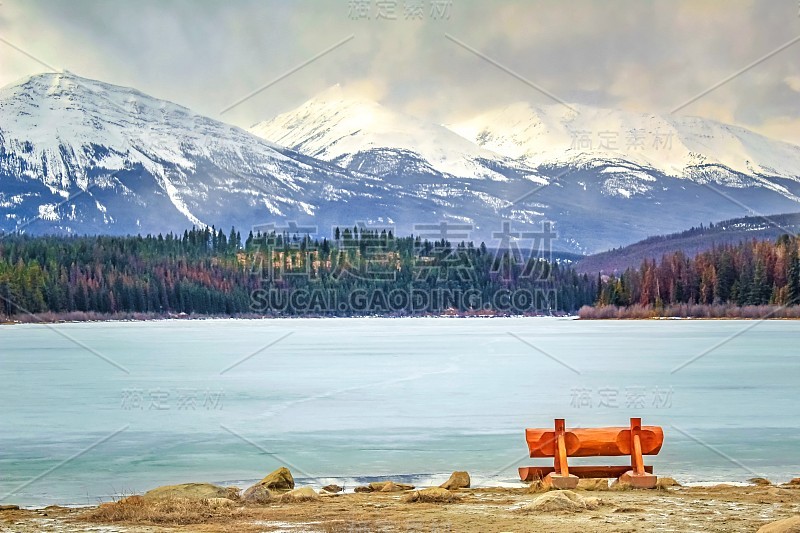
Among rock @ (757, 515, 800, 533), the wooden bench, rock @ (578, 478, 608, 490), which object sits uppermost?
the wooden bench

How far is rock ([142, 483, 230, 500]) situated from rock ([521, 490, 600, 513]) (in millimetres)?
5042

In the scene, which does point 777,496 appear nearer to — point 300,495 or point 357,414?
point 300,495

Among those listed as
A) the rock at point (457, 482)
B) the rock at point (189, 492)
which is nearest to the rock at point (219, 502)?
the rock at point (189, 492)

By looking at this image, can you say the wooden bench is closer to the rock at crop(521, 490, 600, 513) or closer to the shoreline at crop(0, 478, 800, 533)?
the shoreline at crop(0, 478, 800, 533)

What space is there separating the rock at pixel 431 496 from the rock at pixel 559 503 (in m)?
1.45

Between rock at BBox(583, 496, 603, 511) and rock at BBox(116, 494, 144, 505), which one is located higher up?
rock at BBox(116, 494, 144, 505)

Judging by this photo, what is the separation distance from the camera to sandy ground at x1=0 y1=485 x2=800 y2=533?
1455cm

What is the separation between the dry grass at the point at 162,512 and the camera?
51.1ft

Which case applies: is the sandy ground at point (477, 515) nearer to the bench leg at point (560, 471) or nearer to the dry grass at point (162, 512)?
the dry grass at point (162, 512)

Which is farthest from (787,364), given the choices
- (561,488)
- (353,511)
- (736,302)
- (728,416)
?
(736,302)

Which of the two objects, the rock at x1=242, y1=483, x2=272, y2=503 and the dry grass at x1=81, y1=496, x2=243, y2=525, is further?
the rock at x1=242, y1=483, x2=272, y2=503

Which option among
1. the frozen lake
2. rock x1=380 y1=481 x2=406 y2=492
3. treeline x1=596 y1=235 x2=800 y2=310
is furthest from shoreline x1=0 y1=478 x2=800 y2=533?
treeline x1=596 y1=235 x2=800 y2=310

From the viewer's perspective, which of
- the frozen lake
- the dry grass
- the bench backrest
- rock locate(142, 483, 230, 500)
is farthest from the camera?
the frozen lake

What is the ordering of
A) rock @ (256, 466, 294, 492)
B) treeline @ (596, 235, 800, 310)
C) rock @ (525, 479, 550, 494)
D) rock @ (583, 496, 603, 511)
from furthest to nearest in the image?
treeline @ (596, 235, 800, 310) → rock @ (256, 466, 294, 492) → rock @ (525, 479, 550, 494) → rock @ (583, 496, 603, 511)
